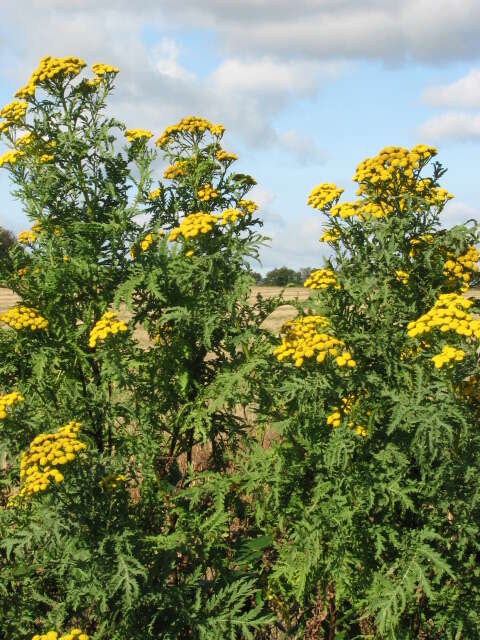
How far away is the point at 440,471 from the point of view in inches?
145

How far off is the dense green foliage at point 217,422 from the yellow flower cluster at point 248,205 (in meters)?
0.04

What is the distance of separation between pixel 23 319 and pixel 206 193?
5.93 ft

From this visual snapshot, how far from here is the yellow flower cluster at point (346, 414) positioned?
3.84 metres

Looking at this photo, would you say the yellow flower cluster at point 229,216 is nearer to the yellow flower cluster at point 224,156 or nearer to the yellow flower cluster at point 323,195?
the yellow flower cluster at point 323,195

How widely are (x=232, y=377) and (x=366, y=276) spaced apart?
1.11 metres

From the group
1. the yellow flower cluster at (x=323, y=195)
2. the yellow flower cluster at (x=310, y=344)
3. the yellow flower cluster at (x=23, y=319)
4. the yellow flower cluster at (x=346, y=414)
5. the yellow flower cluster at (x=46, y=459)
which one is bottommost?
the yellow flower cluster at (x=46, y=459)

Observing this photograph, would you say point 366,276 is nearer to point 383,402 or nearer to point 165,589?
point 383,402

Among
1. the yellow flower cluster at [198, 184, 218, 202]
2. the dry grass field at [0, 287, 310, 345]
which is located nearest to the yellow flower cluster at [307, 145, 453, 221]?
the dry grass field at [0, 287, 310, 345]

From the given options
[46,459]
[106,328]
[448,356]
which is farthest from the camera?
[106,328]

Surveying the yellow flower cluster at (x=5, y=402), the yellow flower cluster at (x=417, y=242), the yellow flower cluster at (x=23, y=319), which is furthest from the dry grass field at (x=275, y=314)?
the yellow flower cluster at (x=5, y=402)

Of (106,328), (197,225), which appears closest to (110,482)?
(106,328)

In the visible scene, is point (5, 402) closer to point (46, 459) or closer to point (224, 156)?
point (46, 459)

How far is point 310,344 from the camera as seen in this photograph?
3.94 metres

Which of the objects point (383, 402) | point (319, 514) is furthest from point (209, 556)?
point (383, 402)
